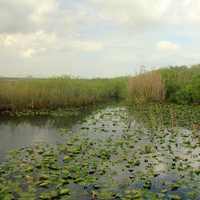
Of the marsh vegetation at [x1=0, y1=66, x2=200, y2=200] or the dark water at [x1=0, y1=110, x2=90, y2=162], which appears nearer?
the marsh vegetation at [x1=0, y1=66, x2=200, y2=200]

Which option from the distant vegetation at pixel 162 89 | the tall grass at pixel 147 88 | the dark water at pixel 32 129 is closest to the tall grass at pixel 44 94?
the dark water at pixel 32 129

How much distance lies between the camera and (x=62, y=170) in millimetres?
5758

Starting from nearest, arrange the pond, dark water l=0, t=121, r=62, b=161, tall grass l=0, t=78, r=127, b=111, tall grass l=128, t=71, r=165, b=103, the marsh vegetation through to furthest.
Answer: the pond → the marsh vegetation → dark water l=0, t=121, r=62, b=161 → tall grass l=0, t=78, r=127, b=111 → tall grass l=128, t=71, r=165, b=103

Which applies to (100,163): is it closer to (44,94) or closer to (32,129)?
(32,129)

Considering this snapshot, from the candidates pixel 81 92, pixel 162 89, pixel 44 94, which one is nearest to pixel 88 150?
pixel 44 94

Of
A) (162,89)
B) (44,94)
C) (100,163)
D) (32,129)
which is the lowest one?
(100,163)

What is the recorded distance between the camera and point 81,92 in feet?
56.5

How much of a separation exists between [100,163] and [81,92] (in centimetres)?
1111

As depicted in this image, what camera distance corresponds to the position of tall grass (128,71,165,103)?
59.0 ft

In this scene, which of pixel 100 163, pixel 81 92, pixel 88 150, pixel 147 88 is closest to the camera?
pixel 100 163

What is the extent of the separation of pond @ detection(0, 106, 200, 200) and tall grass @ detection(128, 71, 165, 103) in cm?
749

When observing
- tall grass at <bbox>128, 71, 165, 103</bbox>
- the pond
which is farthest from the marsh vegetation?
tall grass at <bbox>128, 71, 165, 103</bbox>

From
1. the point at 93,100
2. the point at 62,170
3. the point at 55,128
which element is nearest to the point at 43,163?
the point at 62,170

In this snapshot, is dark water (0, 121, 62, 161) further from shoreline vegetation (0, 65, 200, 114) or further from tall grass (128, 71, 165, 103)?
tall grass (128, 71, 165, 103)
